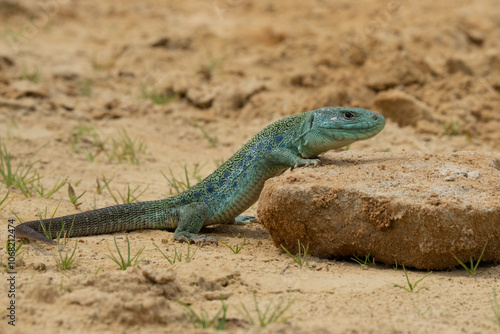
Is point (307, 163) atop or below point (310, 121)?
below

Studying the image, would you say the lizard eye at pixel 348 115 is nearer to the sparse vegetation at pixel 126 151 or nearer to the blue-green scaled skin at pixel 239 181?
the blue-green scaled skin at pixel 239 181

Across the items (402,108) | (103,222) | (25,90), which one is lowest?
(103,222)

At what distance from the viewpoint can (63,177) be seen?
20.9ft

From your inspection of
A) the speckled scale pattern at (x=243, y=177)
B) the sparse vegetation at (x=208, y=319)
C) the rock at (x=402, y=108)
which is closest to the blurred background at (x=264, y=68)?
the rock at (x=402, y=108)

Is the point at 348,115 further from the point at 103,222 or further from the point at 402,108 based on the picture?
the point at 402,108

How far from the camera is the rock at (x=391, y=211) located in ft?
12.4

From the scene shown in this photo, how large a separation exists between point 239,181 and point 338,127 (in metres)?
1.02

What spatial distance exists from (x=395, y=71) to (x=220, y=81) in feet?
9.33

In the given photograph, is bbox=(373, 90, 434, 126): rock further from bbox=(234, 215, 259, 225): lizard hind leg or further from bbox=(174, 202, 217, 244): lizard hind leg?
bbox=(174, 202, 217, 244): lizard hind leg

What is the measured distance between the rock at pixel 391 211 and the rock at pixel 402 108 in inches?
144

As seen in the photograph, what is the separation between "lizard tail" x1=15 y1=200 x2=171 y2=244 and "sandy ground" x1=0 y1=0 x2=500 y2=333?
0.45 feet

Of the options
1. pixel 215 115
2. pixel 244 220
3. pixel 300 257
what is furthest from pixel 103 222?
pixel 215 115

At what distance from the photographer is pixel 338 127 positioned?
4.59 metres

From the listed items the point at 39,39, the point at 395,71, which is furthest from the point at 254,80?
the point at 39,39
